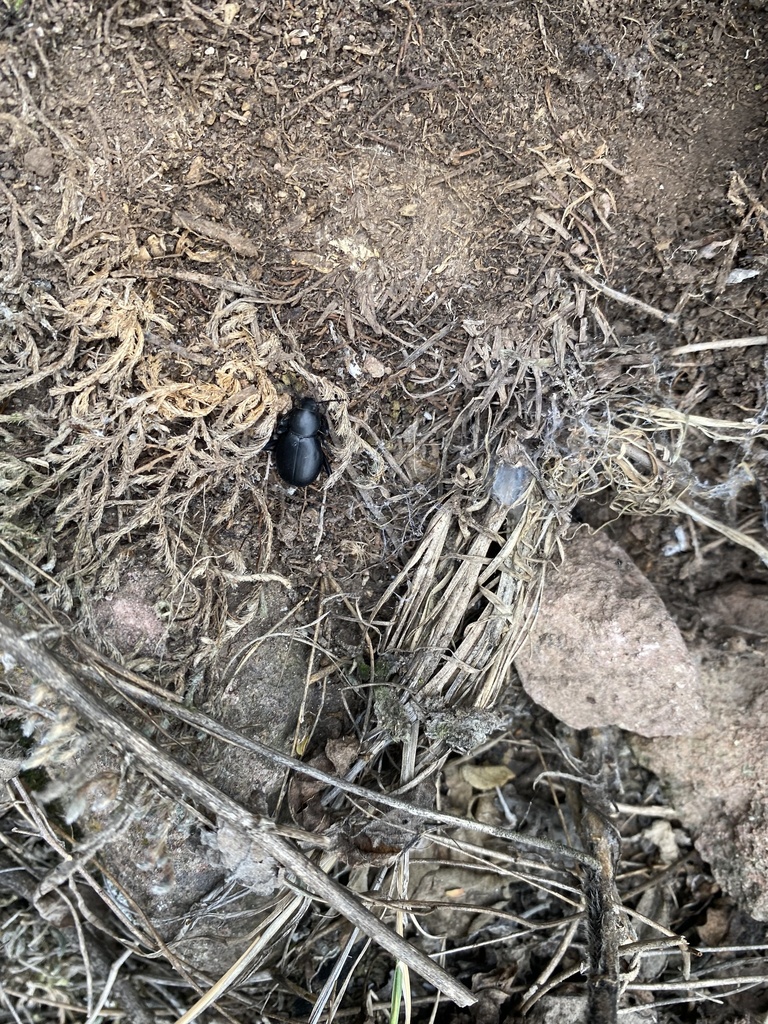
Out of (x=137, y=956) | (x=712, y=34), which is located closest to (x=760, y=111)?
(x=712, y=34)

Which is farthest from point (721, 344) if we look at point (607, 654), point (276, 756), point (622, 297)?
point (276, 756)

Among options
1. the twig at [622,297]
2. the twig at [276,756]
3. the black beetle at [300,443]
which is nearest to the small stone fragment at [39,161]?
the black beetle at [300,443]

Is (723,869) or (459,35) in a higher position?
(459,35)

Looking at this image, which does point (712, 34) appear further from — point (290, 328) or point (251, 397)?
point (251, 397)

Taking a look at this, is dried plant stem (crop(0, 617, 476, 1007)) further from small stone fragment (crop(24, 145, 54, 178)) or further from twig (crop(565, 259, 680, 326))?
twig (crop(565, 259, 680, 326))

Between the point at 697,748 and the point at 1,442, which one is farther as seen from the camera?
the point at 697,748

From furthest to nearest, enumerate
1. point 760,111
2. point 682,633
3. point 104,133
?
point 682,633 < point 760,111 < point 104,133
